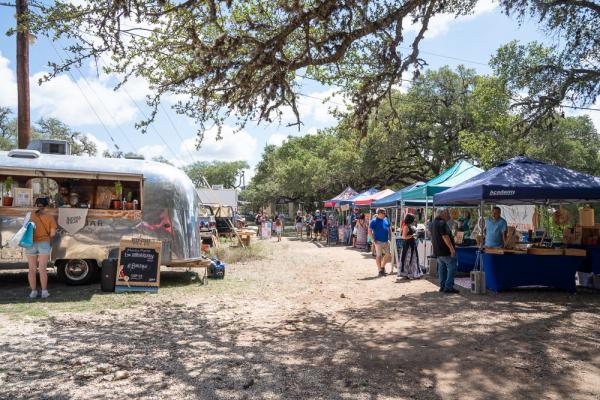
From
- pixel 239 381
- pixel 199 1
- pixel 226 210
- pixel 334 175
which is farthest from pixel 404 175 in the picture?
pixel 239 381

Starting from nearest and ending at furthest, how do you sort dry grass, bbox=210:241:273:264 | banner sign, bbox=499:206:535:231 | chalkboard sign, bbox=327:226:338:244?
dry grass, bbox=210:241:273:264
banner sign, bbox=499:206:535:231
chalkboard sign, bbox=327:226:338:244

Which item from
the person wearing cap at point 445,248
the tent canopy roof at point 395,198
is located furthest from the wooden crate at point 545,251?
the tent canopy roof at point 395,198

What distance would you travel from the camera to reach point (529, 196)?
8.91m

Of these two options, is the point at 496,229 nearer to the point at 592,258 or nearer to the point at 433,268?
the point at 592,258

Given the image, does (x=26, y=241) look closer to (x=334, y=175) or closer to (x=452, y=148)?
(x=452, y=148)

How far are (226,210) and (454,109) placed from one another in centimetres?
1402

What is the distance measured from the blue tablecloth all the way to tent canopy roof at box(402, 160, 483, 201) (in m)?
1.55

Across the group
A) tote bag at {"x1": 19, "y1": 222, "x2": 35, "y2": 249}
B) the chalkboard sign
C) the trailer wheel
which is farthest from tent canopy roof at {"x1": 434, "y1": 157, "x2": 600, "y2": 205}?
the chalkboard sign

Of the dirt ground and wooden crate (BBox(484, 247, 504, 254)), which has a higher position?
wooden crate (BBox(484, 247, 504, 254))

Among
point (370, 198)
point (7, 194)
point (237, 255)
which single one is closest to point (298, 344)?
point (7, 194)

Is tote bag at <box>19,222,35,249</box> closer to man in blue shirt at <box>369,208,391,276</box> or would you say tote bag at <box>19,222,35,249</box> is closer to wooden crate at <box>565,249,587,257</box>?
man in blue shirt at <box>369,208,391,276</box>

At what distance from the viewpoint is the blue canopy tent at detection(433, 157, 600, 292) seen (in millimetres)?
8930

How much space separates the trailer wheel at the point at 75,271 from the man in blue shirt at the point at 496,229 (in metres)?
8.16

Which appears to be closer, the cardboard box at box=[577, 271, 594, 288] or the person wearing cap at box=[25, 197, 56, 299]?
the person wearing cap at box=[25, 197, 56, 299]
